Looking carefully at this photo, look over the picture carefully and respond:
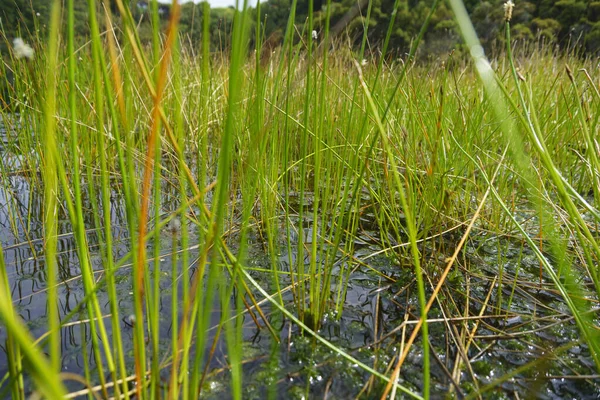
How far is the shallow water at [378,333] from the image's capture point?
0.74m

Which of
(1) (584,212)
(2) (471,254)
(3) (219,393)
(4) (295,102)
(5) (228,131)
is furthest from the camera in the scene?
(4) (295,102)

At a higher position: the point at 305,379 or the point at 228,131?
the point at 228,131

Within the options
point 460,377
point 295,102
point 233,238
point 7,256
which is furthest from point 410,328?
point 295,102

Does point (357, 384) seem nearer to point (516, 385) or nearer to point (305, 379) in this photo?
point (305, 379)

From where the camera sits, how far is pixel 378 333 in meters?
0.89

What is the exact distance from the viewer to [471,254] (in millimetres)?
1245

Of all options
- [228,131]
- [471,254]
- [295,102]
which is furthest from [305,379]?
[295,102]

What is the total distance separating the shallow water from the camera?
0.74 m

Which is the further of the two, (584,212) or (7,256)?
(584,212)

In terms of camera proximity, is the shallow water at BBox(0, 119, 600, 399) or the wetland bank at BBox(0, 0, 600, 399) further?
the shallow water at BBox(0, 119, 600, 399)

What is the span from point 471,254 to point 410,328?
1.52 ft

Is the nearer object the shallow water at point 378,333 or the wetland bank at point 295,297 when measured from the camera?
the wetland bank at point 295,297

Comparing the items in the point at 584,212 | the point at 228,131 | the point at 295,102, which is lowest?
the point at 584,212

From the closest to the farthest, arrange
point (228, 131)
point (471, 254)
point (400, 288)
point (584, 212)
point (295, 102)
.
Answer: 1. point (228, 131)
2. point (400, 288)
3. point (471, 254)
4. point (584, 212)
5. point (295, 102)
